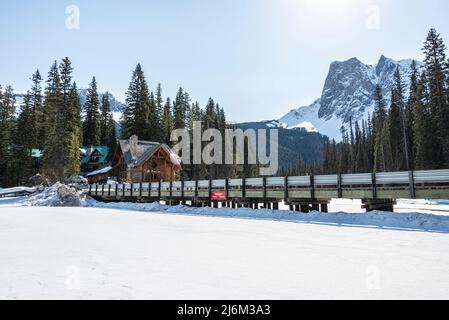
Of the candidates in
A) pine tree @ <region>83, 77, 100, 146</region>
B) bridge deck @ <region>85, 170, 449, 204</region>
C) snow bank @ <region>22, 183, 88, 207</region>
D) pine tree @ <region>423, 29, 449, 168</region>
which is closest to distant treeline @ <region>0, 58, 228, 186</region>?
pine tree @ <region>83, 77, 100, 146</region>

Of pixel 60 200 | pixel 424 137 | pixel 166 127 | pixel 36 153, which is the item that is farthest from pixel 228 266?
pixel 166 127

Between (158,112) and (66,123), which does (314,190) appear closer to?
(66,123)

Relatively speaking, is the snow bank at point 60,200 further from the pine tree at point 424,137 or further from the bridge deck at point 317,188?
the pine tree at point 424,137

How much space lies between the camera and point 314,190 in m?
17.4

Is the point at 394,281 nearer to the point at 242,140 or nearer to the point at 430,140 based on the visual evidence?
the point at 430,140

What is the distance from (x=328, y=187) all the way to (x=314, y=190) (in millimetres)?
740

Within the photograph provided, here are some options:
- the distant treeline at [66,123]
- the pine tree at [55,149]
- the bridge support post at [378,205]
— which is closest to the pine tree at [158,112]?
the distant treeline at [66,123]

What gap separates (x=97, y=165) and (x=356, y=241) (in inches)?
2649

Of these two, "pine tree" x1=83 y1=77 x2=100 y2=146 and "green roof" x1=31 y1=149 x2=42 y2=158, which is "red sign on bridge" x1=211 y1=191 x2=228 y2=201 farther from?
"pine tree" x1=83 y1=77 x2=100 y2=146

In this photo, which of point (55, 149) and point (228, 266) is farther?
point (55, 149)

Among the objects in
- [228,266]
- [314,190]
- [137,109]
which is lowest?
[228,266]

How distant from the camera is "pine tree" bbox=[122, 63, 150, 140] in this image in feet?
217
